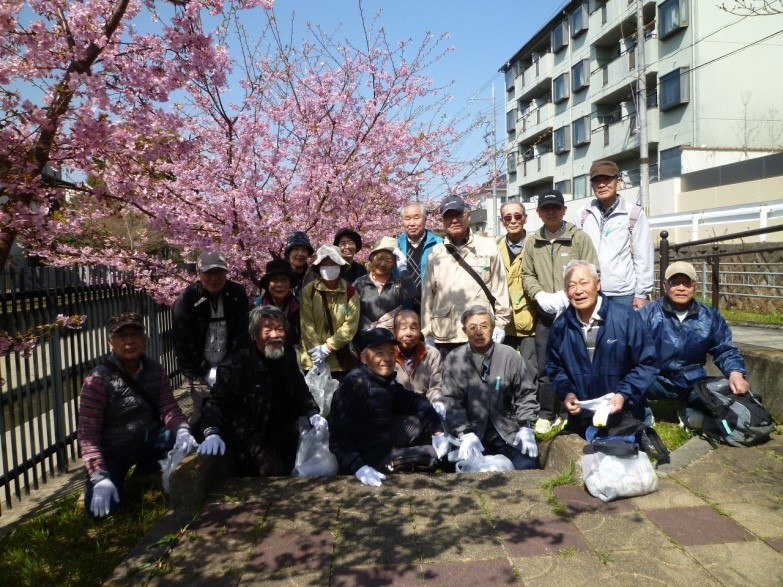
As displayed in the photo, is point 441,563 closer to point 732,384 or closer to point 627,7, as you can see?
point 732,384

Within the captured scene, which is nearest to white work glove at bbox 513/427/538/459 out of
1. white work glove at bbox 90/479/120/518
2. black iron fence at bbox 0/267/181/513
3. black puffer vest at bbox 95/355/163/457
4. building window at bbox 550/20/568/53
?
black puffer vest at bbox 95/355/163/457

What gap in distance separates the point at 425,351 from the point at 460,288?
2.03 ft

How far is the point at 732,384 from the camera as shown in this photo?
402 centimetres

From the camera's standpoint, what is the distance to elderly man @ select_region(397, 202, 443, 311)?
5250 mm

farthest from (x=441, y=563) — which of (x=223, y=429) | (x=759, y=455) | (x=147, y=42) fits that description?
(x=147, y=42)

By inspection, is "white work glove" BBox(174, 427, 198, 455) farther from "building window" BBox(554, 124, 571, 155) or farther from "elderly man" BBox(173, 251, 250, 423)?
"building window" BBox(554, 124, 571, 155)

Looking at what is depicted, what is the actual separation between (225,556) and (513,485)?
1.77m

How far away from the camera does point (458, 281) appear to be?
4863mm

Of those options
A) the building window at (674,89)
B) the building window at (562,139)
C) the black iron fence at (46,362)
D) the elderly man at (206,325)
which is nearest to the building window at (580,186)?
the building window at (562,139)

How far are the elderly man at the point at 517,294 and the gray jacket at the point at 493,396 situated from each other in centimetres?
70

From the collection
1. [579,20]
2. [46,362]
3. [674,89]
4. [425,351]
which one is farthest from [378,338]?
[579,20]

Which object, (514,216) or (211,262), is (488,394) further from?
(211,262)

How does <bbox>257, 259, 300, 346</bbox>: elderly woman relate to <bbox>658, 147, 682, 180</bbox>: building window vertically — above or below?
below

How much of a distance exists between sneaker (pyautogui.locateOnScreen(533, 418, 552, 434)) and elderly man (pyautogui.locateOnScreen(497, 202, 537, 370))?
1.62 ft
